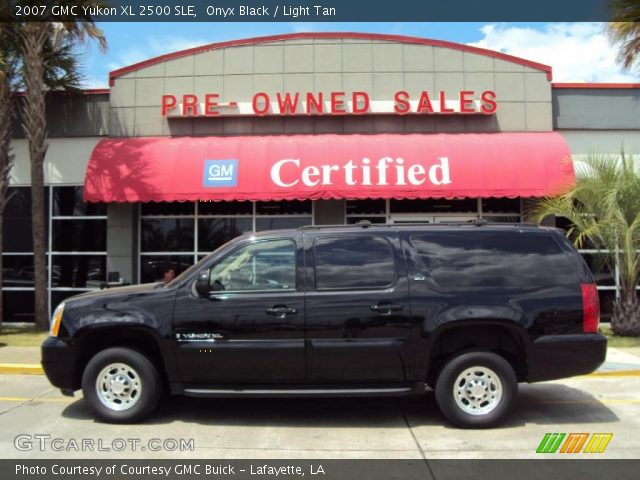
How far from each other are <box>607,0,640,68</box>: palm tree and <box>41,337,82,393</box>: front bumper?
11936 mm

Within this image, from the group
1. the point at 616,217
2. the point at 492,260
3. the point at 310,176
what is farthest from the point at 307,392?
the point at 616,217

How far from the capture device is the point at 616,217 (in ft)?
34.5

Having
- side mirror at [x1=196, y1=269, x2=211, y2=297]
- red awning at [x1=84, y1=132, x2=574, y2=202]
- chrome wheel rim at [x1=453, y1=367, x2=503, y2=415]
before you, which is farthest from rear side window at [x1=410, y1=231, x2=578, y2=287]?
red awning at [x1=84, y1=132, x2=574, y2=202]

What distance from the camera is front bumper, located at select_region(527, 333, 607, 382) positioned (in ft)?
18.2

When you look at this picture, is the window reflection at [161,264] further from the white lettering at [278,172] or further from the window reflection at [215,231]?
the white lettering at [278,172]

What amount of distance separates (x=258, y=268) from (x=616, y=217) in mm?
7921

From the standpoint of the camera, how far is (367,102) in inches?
516

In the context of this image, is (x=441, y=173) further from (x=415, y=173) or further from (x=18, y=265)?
(x=18, y=265)

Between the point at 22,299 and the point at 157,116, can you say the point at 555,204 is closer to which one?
the point at 157,116
